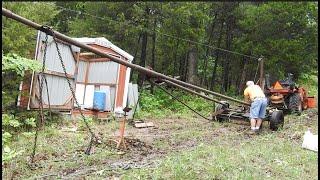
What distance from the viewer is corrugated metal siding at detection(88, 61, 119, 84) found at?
56.2 feet

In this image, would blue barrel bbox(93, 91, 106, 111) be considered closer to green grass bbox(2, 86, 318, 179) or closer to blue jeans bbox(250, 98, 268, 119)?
green grass bbox(2, 86, 318, 179)

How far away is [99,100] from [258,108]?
6819mm

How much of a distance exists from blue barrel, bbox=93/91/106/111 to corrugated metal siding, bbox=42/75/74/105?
1.87 metres

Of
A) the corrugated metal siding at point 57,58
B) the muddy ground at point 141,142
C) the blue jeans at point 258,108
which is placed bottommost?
the muddy ground at point 141,142

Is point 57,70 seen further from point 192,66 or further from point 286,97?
point 192,66

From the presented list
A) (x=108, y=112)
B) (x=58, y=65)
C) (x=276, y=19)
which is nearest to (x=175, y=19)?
(x=276, y=19)

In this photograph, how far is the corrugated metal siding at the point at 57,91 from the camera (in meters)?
14.0

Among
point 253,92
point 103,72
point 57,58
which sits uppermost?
point 57,58

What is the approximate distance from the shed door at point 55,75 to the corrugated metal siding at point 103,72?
7.41 ft

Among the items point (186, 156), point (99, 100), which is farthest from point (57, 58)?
point (186, 156)

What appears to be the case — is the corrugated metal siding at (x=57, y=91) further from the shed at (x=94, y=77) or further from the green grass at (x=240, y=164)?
the green grass at (x=240, y=164)

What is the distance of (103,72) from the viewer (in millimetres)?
17234

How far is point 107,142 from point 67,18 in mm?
22224

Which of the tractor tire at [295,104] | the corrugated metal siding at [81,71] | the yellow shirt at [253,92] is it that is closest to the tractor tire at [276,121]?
the yellow shirt at [253,92]
